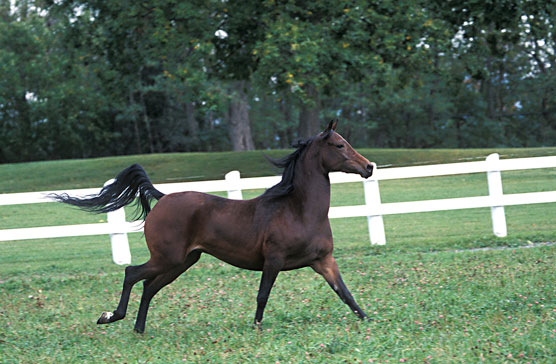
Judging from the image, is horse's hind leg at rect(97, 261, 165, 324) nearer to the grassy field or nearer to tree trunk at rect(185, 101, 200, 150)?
the grassy field

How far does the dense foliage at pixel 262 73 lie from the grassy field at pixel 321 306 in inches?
310

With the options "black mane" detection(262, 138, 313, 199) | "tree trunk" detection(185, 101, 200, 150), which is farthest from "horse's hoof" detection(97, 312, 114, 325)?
"tree trunk" detection(185, 101, 200, 150)

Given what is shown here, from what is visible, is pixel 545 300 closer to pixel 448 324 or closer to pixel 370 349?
pixel 448 324

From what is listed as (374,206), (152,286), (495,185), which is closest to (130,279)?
(152,286)

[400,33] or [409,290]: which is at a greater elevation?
[400,33]

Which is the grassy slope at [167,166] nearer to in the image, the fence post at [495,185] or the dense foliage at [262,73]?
the dense foliage at [262,73]

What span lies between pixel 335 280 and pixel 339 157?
3.76ft

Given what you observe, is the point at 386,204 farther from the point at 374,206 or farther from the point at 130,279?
the point at 130,279

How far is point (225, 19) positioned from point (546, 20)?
11106mm

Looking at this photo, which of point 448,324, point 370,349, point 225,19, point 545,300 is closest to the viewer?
point 370,349

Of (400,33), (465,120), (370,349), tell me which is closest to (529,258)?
(370,349)

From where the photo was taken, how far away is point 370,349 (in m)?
5.65

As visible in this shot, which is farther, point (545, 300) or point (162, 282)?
point (545, 300)

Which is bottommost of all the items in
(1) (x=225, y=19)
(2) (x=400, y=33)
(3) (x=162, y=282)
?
(3) (x=162, y=282)
